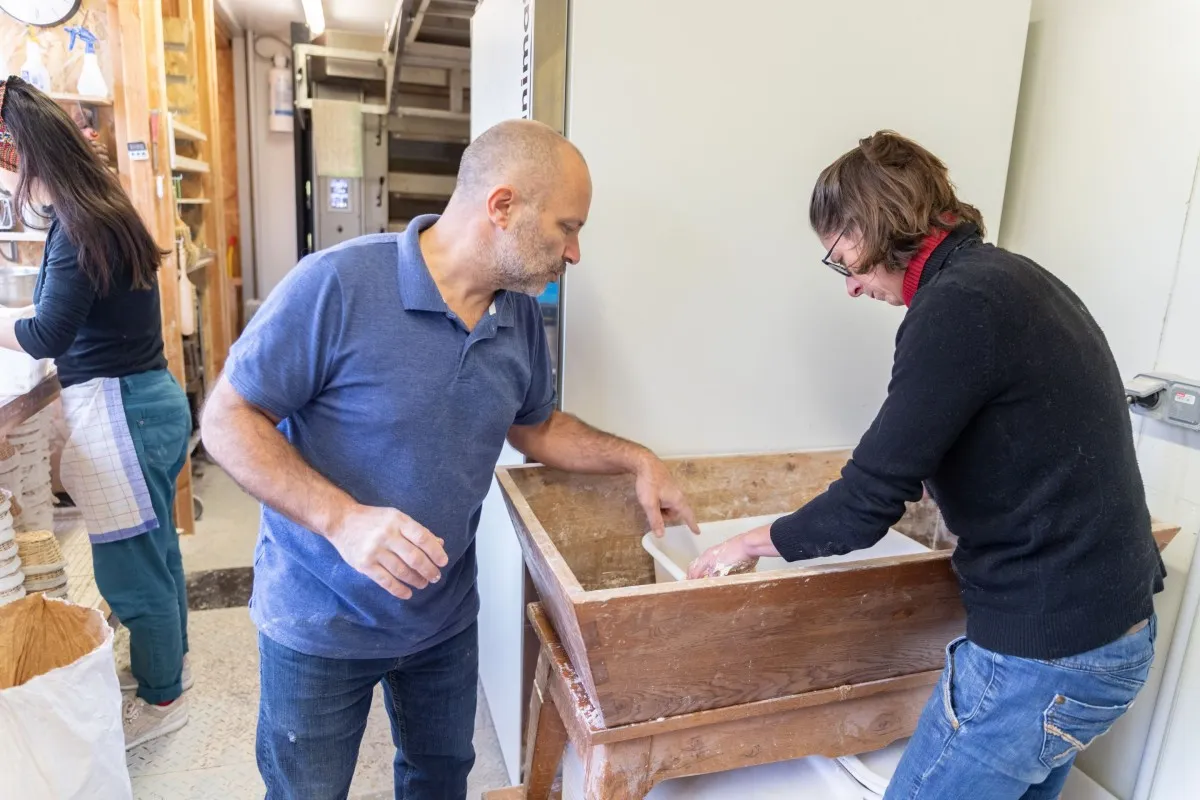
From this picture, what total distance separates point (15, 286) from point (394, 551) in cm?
217

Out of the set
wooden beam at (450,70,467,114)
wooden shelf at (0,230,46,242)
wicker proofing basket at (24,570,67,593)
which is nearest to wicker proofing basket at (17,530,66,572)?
wicker proofing basket at (24,570,67,593)

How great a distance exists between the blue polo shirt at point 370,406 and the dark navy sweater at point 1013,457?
1.90ft

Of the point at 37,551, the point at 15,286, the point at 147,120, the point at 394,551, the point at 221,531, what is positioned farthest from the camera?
the point at 221,531

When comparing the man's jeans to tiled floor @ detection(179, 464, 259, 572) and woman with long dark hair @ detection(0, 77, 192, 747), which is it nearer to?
woman with long dark hair @ detection(0, 77, 192, 747)

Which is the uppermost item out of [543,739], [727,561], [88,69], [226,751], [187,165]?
[88,69]

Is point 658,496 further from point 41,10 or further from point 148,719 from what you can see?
point 41,10

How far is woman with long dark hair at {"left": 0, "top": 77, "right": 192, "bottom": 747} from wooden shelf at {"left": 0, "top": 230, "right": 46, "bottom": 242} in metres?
0.72

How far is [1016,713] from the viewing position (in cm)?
113

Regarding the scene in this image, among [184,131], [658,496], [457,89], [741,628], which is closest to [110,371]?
[658,496]

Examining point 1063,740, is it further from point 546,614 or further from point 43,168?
point 43,168

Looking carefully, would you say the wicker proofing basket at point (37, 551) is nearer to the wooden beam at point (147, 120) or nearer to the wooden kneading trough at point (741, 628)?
the wooden beam at point (147, 120)

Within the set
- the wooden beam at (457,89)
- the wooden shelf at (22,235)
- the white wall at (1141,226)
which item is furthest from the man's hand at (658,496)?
the wooden beam at (457,89)

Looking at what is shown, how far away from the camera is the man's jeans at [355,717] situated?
128 centimetres

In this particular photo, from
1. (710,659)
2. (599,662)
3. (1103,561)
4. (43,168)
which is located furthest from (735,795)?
(43,168)
